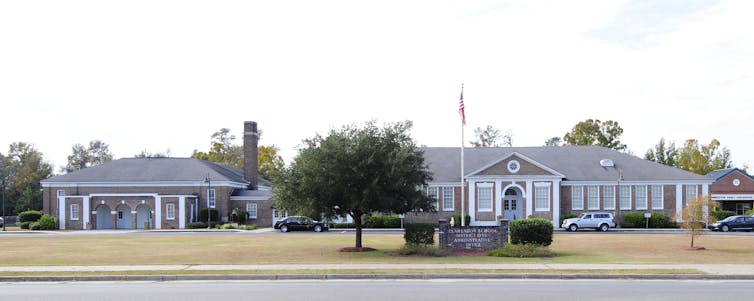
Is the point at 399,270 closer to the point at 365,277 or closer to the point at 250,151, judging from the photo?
the point at 365,277

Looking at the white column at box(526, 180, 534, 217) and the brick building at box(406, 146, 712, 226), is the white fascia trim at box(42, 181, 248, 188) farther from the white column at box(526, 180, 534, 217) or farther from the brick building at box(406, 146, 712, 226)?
the white column at box(526, 180, 534, 217)

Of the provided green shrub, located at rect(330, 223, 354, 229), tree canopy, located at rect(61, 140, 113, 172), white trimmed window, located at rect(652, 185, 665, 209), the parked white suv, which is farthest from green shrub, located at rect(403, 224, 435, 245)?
tree canopy, located at rect(61, 140, 113, 172)

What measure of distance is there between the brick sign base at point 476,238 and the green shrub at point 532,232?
1.91 feet

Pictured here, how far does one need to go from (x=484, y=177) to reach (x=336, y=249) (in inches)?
1266

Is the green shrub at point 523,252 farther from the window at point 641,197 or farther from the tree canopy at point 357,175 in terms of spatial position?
the window at point 641,197

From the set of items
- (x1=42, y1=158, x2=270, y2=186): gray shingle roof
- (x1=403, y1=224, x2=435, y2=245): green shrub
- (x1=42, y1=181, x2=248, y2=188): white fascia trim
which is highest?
(x1=42, y1=158, x2=270, y2=186): gray shingle roof

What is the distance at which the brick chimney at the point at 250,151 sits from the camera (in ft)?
231

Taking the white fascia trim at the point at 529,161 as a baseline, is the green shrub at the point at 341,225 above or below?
below

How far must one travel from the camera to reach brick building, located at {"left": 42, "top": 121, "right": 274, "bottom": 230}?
209 feet

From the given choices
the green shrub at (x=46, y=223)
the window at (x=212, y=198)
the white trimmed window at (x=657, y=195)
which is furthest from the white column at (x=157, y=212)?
the white trimmed window at (x=657, y=195)

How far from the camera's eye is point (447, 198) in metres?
62.6

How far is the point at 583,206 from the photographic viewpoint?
6169 centimetres

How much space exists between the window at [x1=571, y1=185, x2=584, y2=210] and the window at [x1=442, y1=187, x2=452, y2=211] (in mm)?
10055

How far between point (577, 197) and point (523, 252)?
121ft
